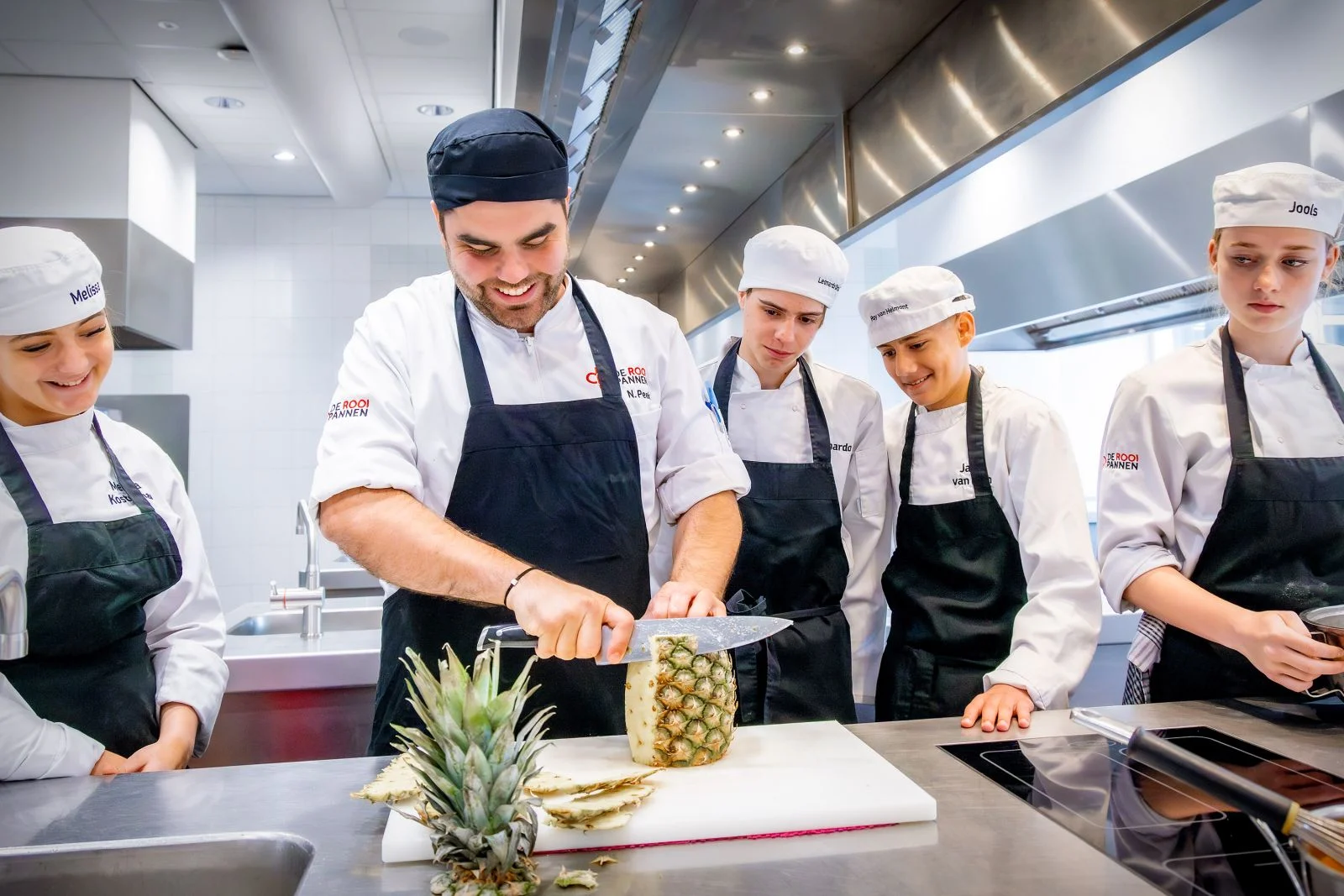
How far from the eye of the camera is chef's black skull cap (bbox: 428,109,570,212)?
1.65 metres

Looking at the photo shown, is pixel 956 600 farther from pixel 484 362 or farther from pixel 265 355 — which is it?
pixel 265 355

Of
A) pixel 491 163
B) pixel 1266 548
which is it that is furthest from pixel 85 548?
pixel 1266 548

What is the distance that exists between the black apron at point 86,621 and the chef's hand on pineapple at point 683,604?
3.34 ft

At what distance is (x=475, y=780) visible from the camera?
95 centimetres

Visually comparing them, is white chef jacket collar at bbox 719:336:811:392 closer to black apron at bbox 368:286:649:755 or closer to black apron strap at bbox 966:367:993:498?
black apron strap at bbox 966:367:993:498

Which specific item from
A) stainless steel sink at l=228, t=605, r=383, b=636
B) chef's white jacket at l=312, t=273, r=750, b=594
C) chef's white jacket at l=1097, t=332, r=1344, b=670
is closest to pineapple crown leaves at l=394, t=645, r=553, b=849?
chef's white jacket at l=312, t=273, r=750, b=594

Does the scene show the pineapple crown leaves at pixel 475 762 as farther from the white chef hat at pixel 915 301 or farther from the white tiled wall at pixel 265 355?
the white tiled wall at pixel 265 355

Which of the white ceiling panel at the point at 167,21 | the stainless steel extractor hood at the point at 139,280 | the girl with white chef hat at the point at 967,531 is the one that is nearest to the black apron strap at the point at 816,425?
the girl with white chef hat at the point at 967,531

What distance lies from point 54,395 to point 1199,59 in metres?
2.88

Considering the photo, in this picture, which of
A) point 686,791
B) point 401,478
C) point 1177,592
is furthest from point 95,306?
point 1177,592

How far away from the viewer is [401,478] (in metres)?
1.56

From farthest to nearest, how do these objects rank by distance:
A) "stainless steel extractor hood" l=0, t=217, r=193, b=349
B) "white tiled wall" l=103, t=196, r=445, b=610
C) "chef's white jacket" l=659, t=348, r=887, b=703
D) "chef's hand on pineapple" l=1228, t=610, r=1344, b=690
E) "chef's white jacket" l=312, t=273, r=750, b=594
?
"white tiled wall" l=103, t=196, r=445, b=610, "stainless steel extractor hood" l=0, t=217, r=193, b=349, "chef's white jacket" l=659, t=348, r=887, b=703, "chef's white jacket" l=312, t=273, r=750, b=594, "chef's hand on pineapple" l=1228, t=610, r=1344, b=690

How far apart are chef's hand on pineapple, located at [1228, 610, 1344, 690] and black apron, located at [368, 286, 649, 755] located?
1.06 meters

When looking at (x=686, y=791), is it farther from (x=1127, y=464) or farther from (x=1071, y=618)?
(x=1127, y=464)
